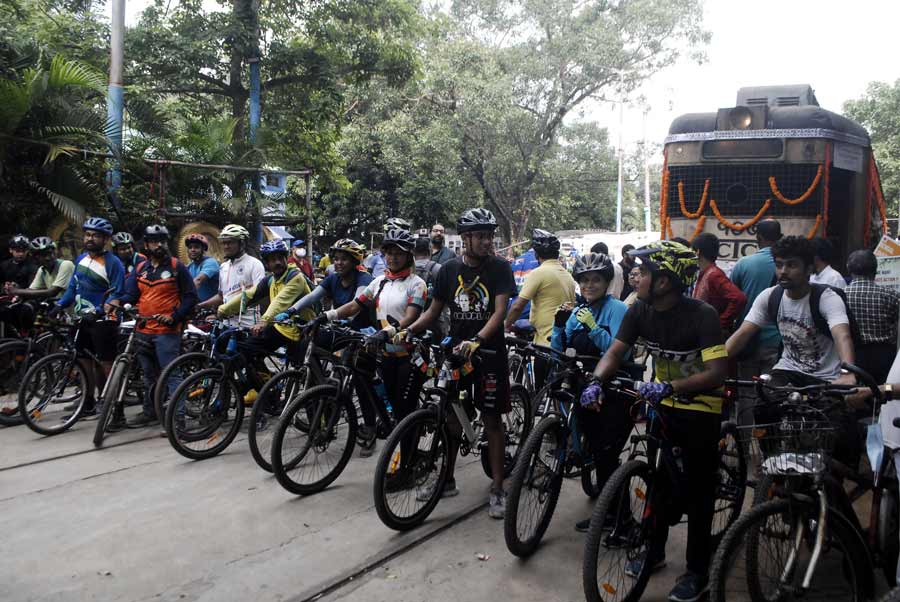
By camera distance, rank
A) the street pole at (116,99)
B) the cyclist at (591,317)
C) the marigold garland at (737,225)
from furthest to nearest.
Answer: the street pole at (116,99) < the marigold garland at (737,225) < the cyclist at (591,317)

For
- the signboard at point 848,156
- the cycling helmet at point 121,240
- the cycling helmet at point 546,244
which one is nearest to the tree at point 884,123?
the signboard at point 848,156

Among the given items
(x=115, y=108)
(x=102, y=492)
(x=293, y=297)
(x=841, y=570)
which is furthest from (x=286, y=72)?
(x=841, y=570)

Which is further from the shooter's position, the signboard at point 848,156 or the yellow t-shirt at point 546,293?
the signboard at point 848,156

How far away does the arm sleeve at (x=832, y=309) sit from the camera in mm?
4078

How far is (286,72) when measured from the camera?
16.0 meters

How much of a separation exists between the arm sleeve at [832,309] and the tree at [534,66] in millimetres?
21189

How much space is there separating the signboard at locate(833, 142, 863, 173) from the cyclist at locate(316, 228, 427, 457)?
557cm

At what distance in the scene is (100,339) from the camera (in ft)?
23.1

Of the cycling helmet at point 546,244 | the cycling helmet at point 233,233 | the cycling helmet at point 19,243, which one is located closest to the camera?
the cycling helmet at point 546,244

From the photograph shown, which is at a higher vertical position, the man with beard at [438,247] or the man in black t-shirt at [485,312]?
the man with beard at [438,247]

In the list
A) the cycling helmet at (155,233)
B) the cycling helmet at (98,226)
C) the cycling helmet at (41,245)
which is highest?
the cycling helmet at (98,226)

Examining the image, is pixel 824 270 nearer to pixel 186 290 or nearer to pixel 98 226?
pixel 186 290

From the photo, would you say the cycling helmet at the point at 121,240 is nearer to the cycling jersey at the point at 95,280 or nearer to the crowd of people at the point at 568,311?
the crowd of people at the point at 568,311

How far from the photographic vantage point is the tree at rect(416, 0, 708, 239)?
81.3 ft
